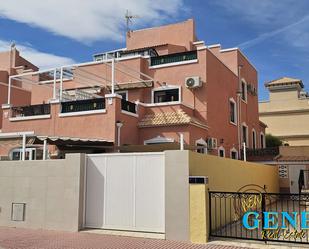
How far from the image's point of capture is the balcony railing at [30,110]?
2066 cm

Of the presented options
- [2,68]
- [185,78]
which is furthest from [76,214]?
[2,68]

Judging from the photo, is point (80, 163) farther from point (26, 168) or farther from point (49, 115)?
point (49, 115)

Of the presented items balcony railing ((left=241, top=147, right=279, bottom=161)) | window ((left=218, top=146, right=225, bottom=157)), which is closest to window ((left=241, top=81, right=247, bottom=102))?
balcony railing ((left=241, top=147, right=279, bottom=161))

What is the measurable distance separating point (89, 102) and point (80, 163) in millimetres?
7810

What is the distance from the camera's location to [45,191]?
12461mm

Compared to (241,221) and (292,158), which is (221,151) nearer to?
(292,158)

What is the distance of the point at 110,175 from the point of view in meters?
11.9

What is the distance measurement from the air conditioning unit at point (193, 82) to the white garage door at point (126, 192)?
1129cm

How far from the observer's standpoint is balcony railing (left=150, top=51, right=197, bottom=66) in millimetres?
23219

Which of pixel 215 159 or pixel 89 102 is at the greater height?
pixel 89 102

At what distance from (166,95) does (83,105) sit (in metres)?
6.34

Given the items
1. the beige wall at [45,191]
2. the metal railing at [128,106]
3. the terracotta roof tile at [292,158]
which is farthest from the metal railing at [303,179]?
the beige wall at [45,191]

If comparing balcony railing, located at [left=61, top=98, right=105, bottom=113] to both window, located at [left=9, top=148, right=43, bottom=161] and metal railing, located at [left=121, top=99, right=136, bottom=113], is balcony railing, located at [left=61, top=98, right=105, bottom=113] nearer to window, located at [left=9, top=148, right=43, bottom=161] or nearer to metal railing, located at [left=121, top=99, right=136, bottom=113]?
metal railing, located at [left=121, top=99, right=136, bottom=113]

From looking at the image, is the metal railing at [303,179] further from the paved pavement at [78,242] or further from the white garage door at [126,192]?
the paved pavement at [78,242]
